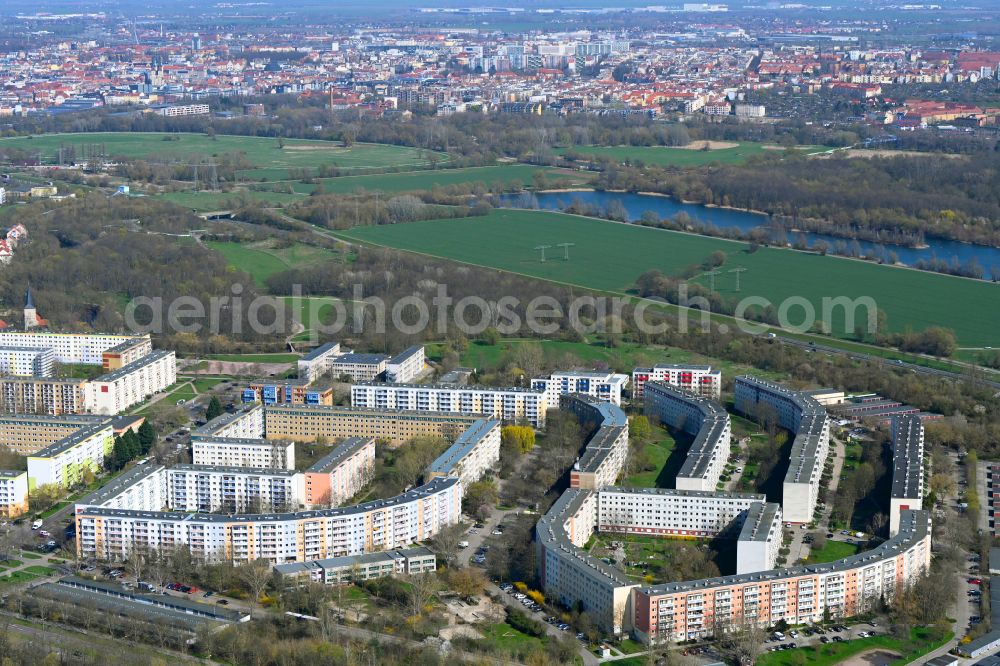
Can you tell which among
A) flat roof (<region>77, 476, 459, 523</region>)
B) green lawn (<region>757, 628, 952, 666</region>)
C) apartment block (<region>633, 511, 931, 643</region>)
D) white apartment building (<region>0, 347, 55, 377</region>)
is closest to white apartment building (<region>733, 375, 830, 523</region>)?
apartment block (<region>633, 511, 931, 643</region>)

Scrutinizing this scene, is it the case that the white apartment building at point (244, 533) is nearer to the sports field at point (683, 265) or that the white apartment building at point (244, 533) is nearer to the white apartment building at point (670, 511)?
the white apartment building at point (670, 511)

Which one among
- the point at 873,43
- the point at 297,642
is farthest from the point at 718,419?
the point at 873,43

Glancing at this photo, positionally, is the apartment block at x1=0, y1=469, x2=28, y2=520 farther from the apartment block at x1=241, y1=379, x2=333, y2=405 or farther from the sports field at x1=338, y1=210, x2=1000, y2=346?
the sports field at x1=338, y1=210, x2=1000, y2=346

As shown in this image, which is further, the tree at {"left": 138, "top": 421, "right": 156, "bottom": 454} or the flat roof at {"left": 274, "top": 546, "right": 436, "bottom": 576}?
the tree at {"left": 138, "top": 421, "right": 156, "bottom": 454}

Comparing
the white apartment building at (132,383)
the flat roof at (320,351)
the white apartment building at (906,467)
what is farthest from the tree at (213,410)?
the white apartment building at (906,467)

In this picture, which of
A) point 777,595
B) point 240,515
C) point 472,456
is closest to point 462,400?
point 472,456

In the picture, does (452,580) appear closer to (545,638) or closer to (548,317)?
(545,638)
